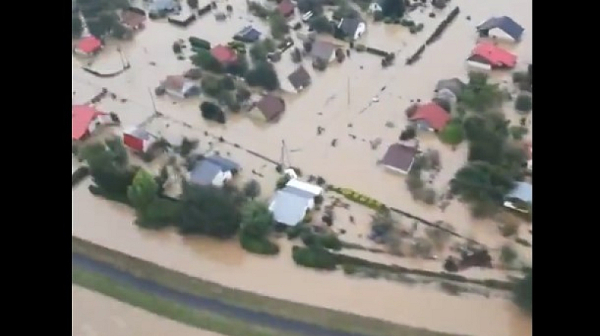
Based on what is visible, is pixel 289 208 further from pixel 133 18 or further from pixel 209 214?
pixel 133 18

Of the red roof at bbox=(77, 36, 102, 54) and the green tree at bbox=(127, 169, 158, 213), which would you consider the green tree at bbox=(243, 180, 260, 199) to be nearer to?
the green tree at bbox=(127, 169, 158, 213)

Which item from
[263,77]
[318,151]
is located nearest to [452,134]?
[318,151]

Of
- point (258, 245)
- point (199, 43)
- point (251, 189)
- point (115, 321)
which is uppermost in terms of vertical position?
point (199, 43)

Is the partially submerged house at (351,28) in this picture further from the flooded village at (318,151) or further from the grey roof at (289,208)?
the grey roof at (289,208)

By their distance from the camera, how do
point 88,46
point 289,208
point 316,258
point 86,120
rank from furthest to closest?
point 88,46 → point 86,120 → point 289,208 → point 316,258

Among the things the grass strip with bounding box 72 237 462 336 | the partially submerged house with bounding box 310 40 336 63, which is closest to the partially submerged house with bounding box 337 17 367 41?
the partially submerged house with bounding box 310 40 336 63

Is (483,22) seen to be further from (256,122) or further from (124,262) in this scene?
(124,262)
